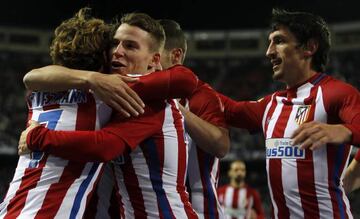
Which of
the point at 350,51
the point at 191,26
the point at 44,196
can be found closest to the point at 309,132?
the point at 44,196

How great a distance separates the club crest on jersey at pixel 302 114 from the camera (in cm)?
329

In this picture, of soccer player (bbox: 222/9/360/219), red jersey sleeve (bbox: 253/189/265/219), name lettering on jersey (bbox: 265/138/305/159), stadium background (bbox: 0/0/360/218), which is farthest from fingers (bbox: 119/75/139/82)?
stadium background (bbox: 0/0/360/218)

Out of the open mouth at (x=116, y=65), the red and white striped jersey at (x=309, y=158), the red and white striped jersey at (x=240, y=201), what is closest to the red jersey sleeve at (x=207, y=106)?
the red and white striped jersey at (x=309, y=158)

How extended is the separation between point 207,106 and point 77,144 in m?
1.15

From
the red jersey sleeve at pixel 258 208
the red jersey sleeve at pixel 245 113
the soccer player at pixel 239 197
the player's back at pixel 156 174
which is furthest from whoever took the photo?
the soccer player at pixel 239 197

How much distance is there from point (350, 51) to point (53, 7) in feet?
33.3

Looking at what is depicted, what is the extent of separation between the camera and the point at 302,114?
10.9 ft

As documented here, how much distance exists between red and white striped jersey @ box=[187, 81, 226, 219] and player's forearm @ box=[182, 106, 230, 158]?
0.15 metres

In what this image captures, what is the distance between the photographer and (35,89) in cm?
264

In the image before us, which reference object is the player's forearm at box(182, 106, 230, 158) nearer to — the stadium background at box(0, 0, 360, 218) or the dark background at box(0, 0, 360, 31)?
the stadium background at box(0, 0, 360, 218)

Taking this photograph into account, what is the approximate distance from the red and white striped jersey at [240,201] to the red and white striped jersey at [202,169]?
18.3ft

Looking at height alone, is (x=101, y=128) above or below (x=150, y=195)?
above

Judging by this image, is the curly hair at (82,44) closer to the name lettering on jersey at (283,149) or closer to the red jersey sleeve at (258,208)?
the name lettering on jersey at (283,149)

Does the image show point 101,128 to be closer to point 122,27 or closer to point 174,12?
point 122,27
